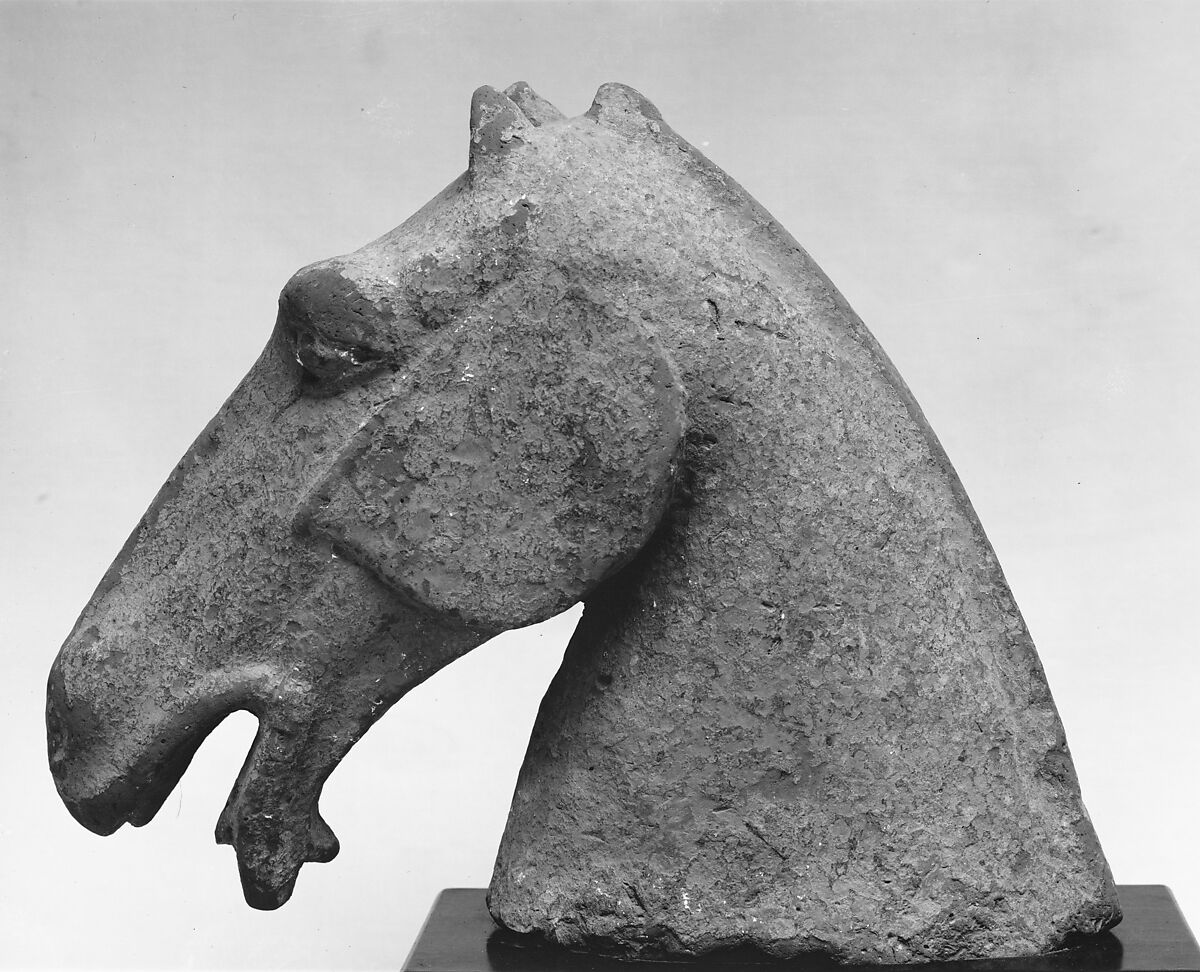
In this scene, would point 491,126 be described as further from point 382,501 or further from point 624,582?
point 624,582

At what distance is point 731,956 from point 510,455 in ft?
2.25

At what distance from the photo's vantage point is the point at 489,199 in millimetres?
2346

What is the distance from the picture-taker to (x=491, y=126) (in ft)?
7.82

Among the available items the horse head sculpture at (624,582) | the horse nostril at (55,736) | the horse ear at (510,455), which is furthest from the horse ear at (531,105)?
the horse nostril at (55,736)

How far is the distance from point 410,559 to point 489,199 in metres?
0.44

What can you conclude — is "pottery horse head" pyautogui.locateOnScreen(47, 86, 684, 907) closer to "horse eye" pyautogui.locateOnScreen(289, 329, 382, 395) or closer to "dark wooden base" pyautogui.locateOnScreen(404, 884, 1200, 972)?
"horse eye" pyautogui.locateOnScreen(289, 329, 382, 395)

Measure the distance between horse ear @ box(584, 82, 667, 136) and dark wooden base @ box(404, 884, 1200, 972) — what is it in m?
1.04

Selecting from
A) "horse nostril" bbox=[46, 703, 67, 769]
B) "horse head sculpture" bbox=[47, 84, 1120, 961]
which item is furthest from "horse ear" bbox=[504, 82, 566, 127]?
"horse nostril" bbox=[46, 703, 67, 769]

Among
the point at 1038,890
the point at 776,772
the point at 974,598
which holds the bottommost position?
the point at 1038,890

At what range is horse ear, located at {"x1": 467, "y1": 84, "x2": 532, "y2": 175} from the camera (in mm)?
2373

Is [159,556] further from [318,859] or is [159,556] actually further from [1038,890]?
[1038,890]

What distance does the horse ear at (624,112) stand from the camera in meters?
2.48

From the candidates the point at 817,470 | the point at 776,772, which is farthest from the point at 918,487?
the point at 776,772

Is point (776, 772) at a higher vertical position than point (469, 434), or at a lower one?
lower
